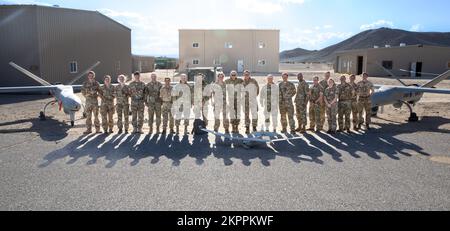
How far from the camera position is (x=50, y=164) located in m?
6.88

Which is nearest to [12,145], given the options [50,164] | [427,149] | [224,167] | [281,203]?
[50,164]

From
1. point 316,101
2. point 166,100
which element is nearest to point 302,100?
point 316,101

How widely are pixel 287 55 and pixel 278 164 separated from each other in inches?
6382

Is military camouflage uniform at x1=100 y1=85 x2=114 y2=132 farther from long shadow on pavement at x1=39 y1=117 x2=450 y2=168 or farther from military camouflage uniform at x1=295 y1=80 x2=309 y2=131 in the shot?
military camouflage uniform at x1=295 y1=80 x2=309 y2=131

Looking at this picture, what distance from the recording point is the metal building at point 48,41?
827 inches

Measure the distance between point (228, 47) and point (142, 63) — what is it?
43.3 ft

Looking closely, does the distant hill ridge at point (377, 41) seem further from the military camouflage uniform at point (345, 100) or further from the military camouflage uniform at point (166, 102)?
the military camouflage uniform at point (166, 102)

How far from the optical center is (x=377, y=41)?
5305 inches

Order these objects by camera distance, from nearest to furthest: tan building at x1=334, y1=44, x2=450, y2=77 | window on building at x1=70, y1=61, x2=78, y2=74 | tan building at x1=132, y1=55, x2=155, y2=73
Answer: window on building at x1=70, y1=61, x2=78, y2=74
tan building at x1=334, y1=44, x2=450, y2=77
tan building at x1=132, y1=55, x2=155, y2=73

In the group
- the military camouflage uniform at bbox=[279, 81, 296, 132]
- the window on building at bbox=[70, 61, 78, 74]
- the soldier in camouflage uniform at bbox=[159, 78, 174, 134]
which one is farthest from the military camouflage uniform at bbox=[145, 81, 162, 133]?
the window on building at bbox=[70, 61, 78, 74]

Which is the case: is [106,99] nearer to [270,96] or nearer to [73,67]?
[270,96]

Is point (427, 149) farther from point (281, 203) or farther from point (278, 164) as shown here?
point (281, 203)

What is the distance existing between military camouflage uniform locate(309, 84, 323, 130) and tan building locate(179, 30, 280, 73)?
36705 millimetres

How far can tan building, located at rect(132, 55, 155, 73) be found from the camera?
49062 millimetres
